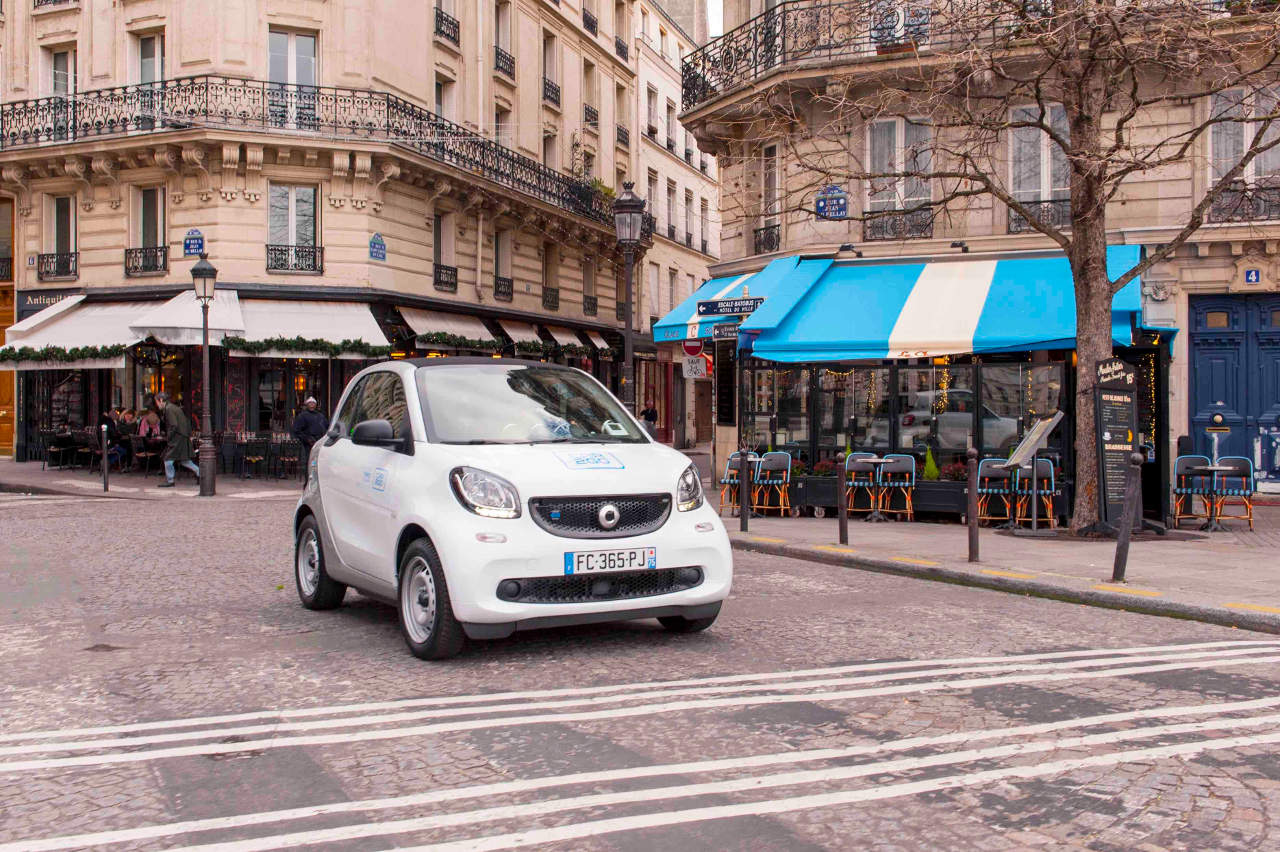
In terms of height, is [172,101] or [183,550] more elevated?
[172,101]

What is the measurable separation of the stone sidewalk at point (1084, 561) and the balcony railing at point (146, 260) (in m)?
16.4

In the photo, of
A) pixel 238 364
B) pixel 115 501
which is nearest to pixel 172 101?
pixel 238 364

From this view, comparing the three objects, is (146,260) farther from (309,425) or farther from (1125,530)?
(1125,530)

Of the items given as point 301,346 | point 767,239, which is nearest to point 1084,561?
point 767,239

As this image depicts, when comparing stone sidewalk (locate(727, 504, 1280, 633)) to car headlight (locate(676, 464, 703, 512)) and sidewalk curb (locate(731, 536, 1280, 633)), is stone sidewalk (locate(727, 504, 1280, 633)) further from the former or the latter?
car headlight (locate(676, 464, 703, 512))

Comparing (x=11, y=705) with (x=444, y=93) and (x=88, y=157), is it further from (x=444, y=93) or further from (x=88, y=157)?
(x=444, y=93)

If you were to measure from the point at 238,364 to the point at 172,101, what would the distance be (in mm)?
5808

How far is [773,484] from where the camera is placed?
15.9m

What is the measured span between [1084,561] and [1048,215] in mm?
8267

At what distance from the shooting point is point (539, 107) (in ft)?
110

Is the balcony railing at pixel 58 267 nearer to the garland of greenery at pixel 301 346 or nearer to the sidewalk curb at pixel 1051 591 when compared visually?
the garland of greenery at pixel 301 346

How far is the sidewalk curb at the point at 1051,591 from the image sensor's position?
25.3 ft

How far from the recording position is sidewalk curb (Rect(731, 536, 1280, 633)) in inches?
304

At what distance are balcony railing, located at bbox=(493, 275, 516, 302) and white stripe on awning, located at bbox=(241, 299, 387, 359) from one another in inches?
248
